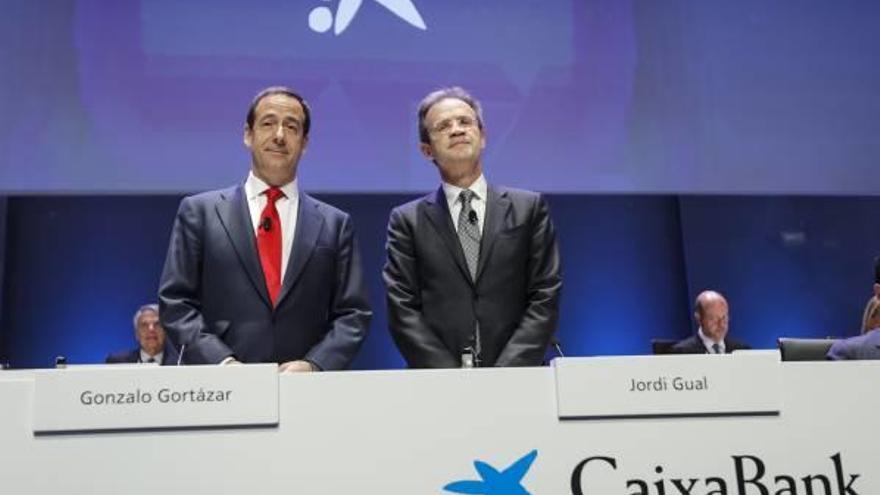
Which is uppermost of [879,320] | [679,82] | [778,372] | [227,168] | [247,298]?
[679,82]

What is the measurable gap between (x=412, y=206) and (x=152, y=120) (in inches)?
99.9

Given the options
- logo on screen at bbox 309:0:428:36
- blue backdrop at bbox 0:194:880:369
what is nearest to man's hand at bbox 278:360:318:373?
logo on screen at bbox 309:0:428:36

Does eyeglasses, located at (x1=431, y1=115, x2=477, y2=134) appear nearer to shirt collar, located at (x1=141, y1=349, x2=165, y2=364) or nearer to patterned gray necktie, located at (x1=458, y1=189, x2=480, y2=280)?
patterned gray necktie, located at (x1=458, y1=189, x2=480, y2=280)

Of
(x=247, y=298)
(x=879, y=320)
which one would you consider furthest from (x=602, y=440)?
(x=879, y=320)

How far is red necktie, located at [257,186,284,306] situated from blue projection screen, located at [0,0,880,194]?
2268mm

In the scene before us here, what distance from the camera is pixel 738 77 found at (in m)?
4.82

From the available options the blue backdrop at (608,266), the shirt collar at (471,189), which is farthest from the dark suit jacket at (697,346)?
the shirt collar at (471,189)

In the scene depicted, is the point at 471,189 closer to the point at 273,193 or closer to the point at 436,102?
the point at 436,102

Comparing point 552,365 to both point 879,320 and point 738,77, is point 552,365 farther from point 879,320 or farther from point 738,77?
point 738,77

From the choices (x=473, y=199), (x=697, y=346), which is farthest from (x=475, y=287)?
(x=697, y=346)

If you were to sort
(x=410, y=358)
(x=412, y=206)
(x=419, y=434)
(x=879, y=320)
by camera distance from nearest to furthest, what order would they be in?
1. (x=419, y=434)
2. (x=410, y=358)
3. (x=412, y=206)
4. (x=879, y=320)

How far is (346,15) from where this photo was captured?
462 cm

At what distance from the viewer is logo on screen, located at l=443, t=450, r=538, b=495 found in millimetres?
1453

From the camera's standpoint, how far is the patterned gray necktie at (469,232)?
7.50ft
